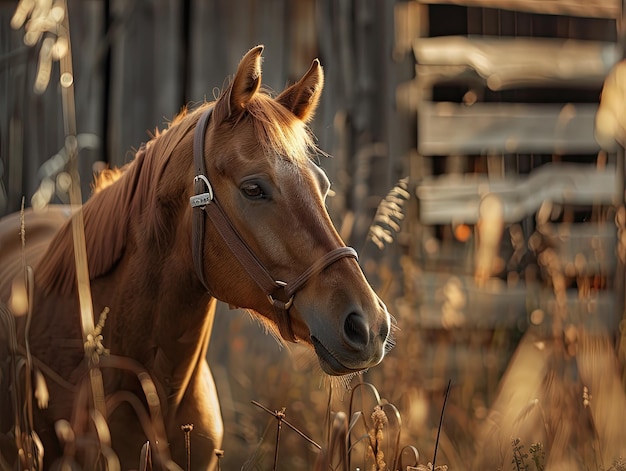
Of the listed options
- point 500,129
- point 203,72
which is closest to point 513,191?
point 500,129

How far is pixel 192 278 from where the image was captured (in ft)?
7.72

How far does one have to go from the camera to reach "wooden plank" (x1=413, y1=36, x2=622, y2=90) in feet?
17.1

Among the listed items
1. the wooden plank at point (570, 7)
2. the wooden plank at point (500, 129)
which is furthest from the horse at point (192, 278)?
the wooden plank at point (570, 7)

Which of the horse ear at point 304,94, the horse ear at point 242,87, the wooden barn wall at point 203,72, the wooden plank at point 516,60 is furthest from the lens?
the wooden plank at point 516,60

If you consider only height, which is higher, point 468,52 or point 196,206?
point 468,52

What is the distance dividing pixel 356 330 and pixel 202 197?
0.58 m

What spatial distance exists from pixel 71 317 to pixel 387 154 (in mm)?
2971

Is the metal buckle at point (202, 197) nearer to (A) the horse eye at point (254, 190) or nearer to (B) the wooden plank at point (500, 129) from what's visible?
(A) the horse eye at point (254, 190)

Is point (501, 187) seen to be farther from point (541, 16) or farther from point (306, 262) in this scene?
point (306, 262)

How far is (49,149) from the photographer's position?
16.4 feet

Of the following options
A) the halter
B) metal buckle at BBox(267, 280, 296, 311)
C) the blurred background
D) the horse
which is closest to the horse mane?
the horse

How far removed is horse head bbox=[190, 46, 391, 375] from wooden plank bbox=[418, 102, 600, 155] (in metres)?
2.98

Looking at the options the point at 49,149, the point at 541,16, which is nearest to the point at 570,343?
the point at 49,149

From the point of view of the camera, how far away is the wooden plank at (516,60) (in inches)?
205
